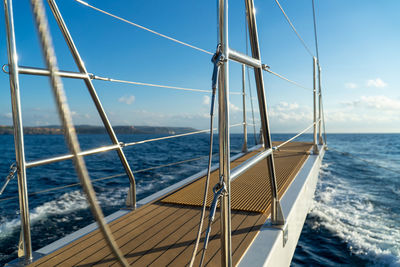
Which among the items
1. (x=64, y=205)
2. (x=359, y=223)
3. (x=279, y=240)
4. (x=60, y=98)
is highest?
(x=60, y=98)

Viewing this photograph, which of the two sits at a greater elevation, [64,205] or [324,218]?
[64,205]

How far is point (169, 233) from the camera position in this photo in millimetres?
1771

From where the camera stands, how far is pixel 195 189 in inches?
108

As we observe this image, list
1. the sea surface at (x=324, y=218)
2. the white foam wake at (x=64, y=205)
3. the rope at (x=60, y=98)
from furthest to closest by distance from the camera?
the white foam wake at (x=64, y=205) → the sea surface at (x=324, y=218) → the rope at (x=60, y=98)

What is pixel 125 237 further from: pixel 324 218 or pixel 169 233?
pixel 324 218

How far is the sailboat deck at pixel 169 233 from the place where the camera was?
4.82ft

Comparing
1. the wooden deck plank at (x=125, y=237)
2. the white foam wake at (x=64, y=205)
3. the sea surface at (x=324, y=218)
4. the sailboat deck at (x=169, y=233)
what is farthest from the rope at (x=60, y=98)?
the white foam wake at (x=64, y=205)

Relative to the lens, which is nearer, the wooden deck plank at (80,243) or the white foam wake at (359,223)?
the wooden deck plank at (80,243)

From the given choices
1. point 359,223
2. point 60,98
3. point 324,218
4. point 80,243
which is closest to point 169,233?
point 80,243

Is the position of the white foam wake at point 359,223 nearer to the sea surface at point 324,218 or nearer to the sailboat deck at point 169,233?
the sea surface at point 324,218

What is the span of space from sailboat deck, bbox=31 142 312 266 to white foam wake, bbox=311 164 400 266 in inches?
48.2

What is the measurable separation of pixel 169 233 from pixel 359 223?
307 centimetres

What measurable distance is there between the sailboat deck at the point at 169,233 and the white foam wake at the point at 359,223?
122 cm

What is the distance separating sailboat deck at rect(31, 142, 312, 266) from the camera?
1.47m
